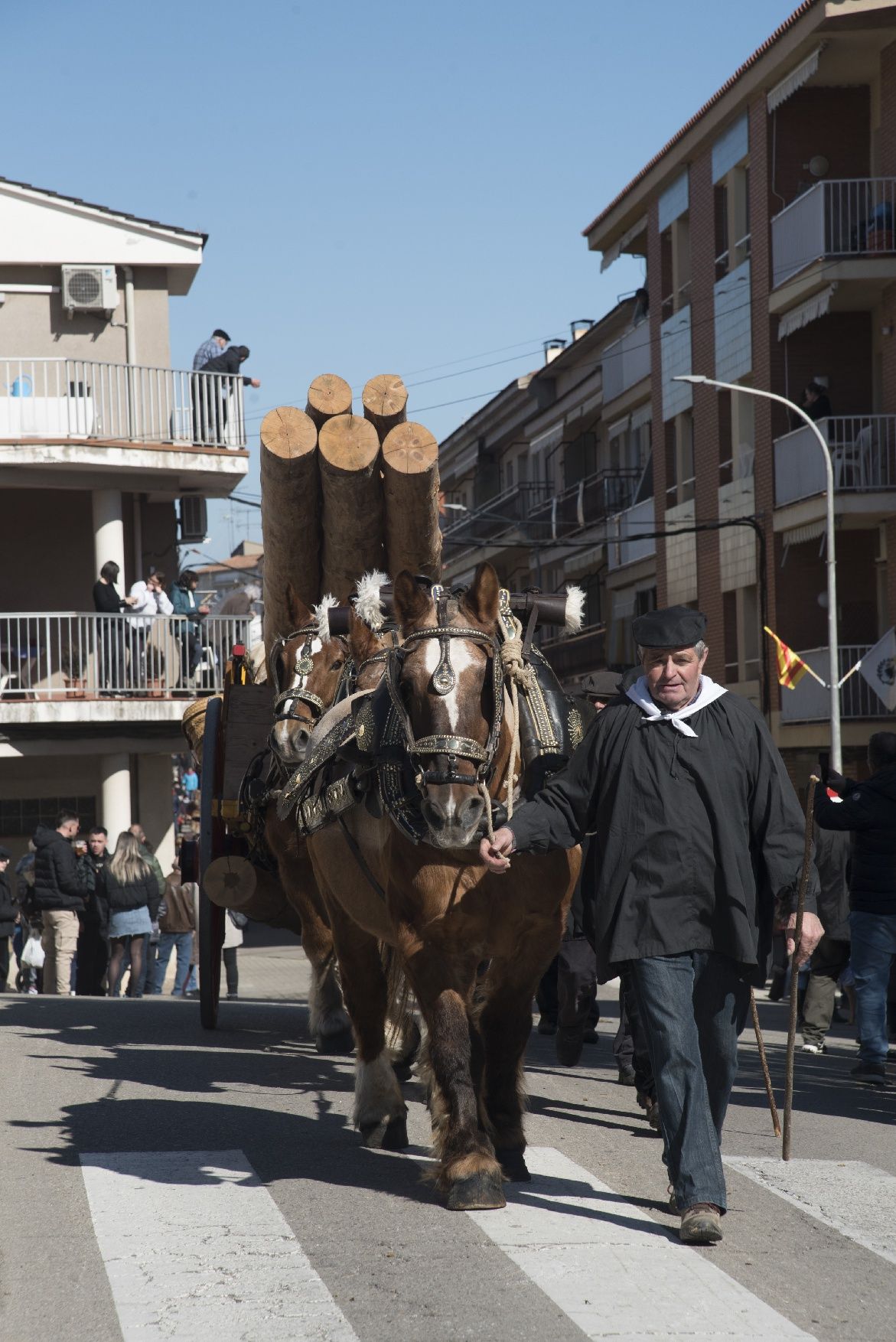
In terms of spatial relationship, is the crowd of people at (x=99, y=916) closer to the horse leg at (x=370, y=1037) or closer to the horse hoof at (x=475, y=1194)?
the horse leg at (x=370, y=1037)

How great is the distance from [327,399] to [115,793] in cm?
1670

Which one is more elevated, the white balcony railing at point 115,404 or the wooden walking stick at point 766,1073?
the white balcony railing at point 115,404

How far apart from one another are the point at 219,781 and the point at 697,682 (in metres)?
5.25

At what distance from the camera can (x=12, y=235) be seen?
2759 centimetres

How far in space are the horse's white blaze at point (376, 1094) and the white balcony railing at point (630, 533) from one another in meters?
30.1

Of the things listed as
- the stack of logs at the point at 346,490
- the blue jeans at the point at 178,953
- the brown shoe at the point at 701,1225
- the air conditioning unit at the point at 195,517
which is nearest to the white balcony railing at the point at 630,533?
the air conditioning unit at the point at 195,517

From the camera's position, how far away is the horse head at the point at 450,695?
6.01m

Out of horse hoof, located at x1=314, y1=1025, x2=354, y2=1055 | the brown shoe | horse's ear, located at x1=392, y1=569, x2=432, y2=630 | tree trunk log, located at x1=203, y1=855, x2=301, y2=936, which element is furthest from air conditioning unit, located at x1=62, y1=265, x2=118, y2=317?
the brown shoe

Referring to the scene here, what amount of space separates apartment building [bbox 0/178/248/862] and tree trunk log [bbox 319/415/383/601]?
1537 cm

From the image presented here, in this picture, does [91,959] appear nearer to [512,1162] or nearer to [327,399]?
[327,399]

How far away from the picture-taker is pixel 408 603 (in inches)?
263

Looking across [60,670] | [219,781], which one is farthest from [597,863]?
[60,670]

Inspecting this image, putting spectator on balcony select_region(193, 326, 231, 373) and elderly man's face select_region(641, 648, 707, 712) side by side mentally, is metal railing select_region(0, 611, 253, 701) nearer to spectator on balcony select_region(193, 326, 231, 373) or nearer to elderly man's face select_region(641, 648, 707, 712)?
spectator on balcony select_region(193, 326, 231, 373)

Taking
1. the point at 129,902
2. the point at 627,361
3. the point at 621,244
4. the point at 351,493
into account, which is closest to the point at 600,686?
the point at 351,493
